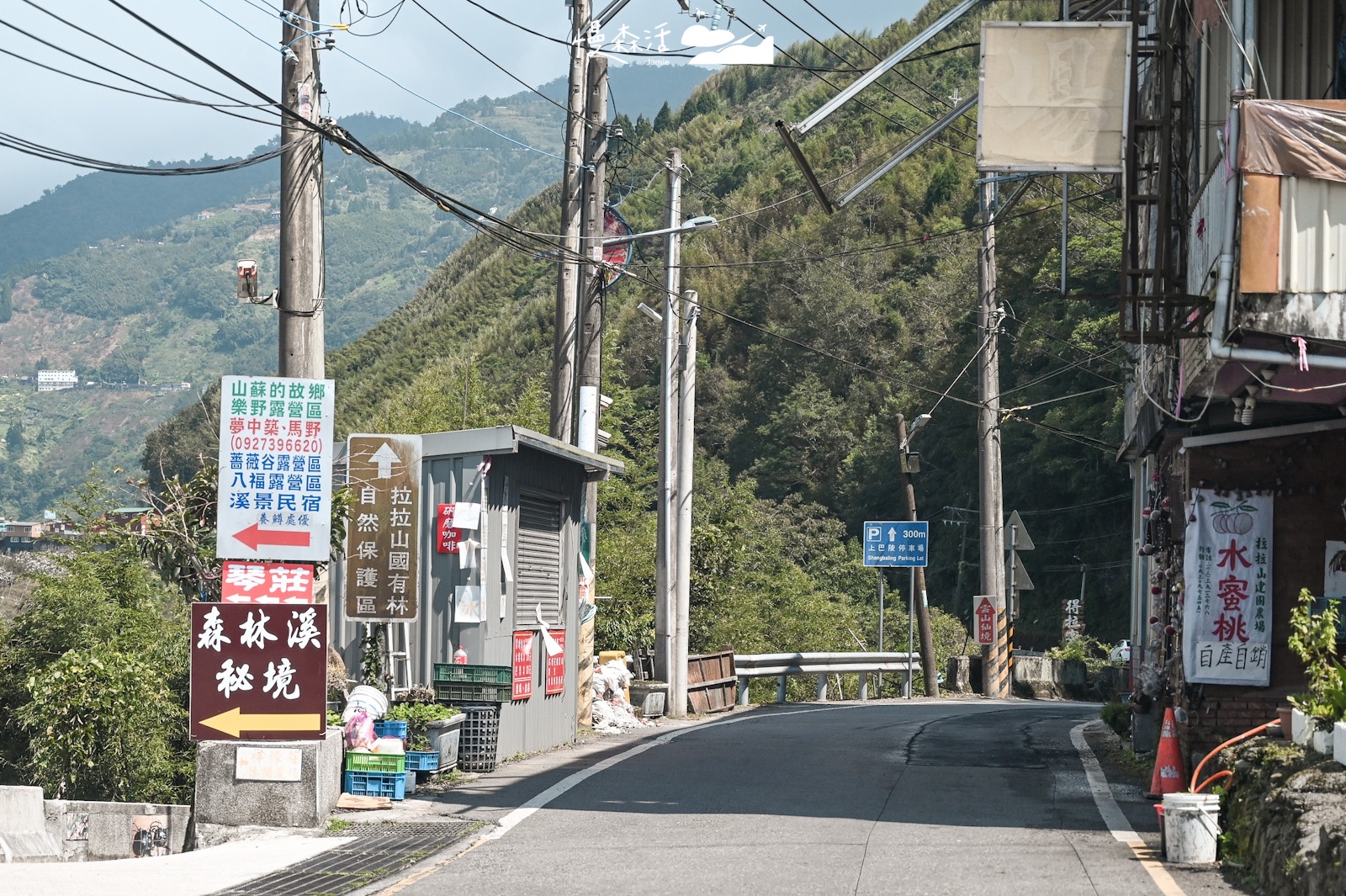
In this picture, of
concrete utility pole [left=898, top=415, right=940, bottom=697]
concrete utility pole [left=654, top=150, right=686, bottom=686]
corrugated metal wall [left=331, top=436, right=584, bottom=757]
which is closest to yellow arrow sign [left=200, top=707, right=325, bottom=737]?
corrugated metal wall [left=331, top=436, right=584, bottom=757]

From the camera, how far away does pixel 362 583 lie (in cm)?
1459

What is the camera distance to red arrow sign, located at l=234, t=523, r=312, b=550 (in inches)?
464

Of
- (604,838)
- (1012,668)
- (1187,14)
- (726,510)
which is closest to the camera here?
(604,838)

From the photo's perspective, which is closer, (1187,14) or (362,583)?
(1187,14)

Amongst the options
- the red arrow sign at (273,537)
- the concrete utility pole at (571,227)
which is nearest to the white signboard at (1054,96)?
the red arrow sign at (273,537)

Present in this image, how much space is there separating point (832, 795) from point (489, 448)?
5.08 m

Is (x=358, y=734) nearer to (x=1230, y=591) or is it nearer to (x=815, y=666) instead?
(x=1230, y=591)

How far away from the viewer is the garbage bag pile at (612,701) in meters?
20.0

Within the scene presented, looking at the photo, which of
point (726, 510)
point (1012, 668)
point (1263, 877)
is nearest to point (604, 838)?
point (1263, 877)

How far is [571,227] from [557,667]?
7.00 m

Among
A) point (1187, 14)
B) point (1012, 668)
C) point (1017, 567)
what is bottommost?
point (1012, 668)

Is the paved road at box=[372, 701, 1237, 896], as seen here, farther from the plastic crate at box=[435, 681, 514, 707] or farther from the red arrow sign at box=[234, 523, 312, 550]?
the red arrow sign at box=[234, 523, 312, 550]

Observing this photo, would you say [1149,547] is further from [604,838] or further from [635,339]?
[635,339]

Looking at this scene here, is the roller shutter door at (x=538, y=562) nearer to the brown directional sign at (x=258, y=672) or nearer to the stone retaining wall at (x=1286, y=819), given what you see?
the brown directional sign at (x=258, y=672)
